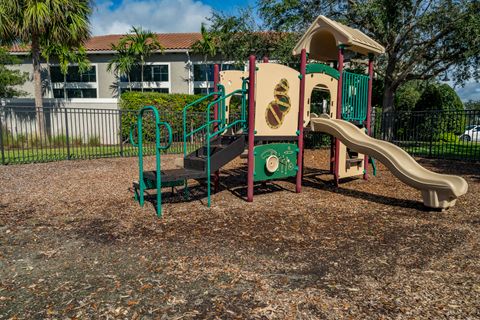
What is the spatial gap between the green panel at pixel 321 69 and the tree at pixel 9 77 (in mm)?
21797

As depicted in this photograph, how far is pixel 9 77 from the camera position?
22.1 m

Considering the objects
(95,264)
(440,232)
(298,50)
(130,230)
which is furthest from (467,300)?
(298,50)

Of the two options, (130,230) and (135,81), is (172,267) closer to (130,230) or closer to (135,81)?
(130,230)

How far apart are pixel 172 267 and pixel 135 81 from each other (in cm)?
2419

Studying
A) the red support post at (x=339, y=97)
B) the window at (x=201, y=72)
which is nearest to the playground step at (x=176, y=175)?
the red support post at (x=339, y=97)

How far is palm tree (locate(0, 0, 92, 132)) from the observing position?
46.6 ft

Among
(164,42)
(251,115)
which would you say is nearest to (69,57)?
(164,42)

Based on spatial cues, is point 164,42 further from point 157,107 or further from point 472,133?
point 472,133

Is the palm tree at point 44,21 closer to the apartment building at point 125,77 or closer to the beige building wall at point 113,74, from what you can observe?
the apartment building at point 125,77

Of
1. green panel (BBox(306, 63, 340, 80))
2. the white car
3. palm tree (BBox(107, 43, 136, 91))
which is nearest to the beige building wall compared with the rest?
palm tree (BBox(107, 43, 136, 91))

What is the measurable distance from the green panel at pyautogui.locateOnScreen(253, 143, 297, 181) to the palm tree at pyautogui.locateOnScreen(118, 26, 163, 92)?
19664 millimetres

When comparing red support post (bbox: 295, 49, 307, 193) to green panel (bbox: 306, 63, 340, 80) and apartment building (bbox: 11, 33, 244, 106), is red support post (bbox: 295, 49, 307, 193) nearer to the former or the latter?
green panel (bbox: 306, 63, 340, 80)

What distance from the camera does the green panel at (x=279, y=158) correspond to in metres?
5.78

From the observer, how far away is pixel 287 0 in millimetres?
13438
